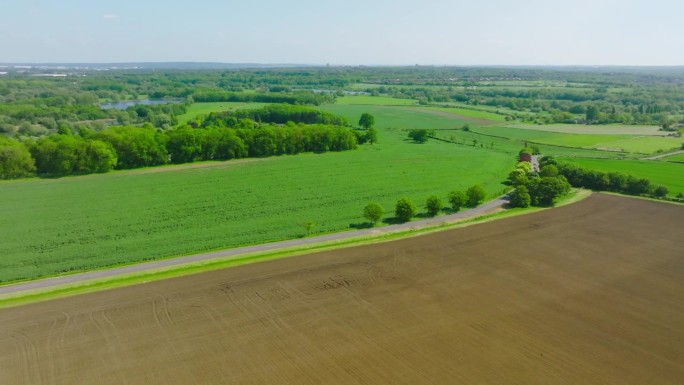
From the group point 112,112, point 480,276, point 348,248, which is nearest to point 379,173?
point 348,248

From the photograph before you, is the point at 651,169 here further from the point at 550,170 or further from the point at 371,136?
the point at 371,136

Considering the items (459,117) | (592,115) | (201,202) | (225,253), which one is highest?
(592,115)

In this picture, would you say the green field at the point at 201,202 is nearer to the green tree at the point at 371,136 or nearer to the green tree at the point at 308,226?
the green tree at the point at 308,226

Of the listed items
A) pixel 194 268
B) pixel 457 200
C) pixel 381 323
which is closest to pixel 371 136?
pixel 457 200

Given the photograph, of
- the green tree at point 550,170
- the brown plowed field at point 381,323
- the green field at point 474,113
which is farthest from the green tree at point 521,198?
the green field at point 474,113

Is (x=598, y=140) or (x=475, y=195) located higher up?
(x=598, y=140)

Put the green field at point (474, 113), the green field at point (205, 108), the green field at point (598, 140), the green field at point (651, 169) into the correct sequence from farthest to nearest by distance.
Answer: the green field at point (474, 113) → the green field at point (205, 108) → the green field at point (598, 140) → the green field at point (651, 169)

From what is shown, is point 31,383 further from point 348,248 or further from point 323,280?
point 348,248
